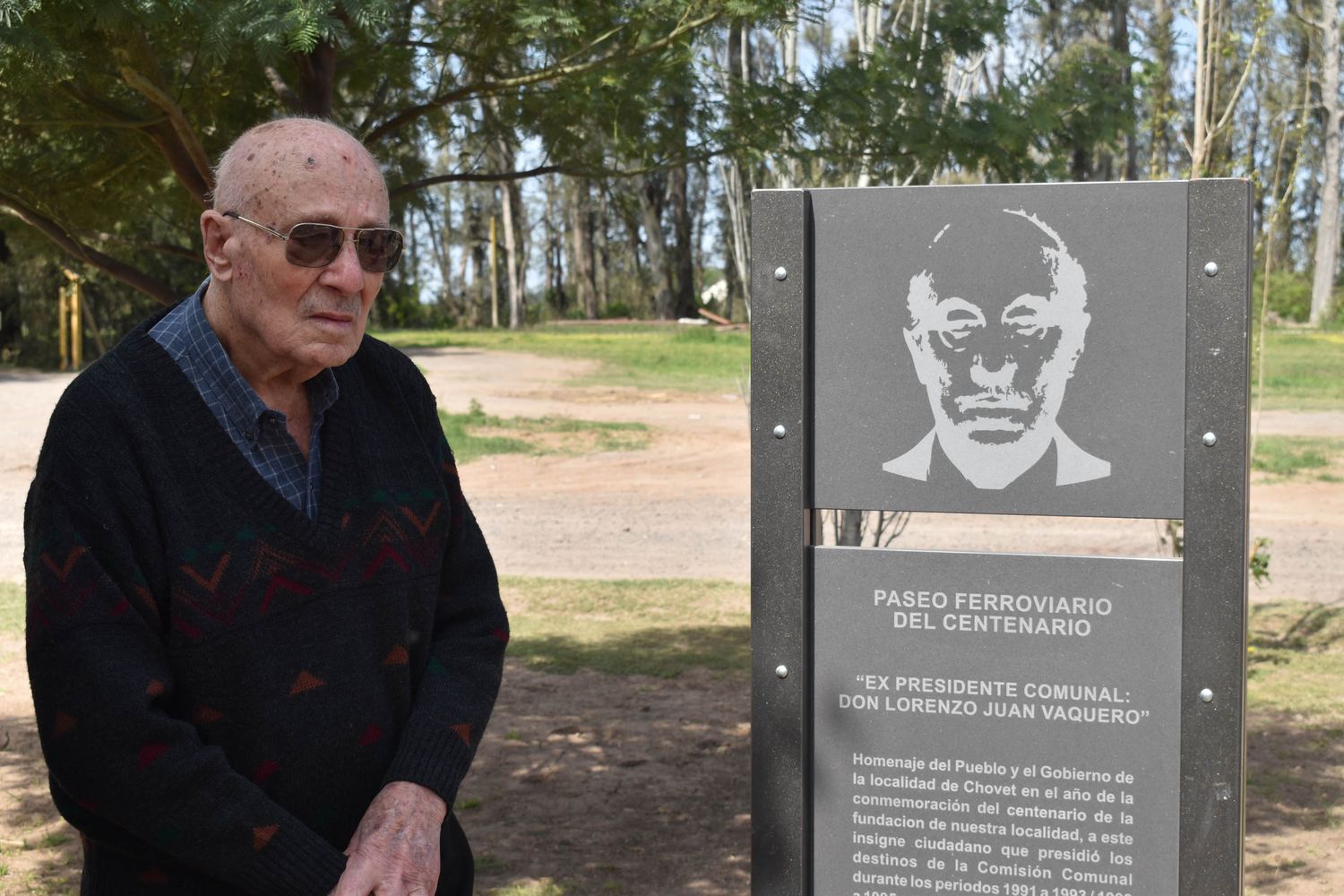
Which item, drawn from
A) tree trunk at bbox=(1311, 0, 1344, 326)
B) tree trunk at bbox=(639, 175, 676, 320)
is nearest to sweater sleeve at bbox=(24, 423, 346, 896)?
tree trunk at bbox=(1311, 0, 1344, 326)

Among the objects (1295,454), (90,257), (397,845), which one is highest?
(90,257)

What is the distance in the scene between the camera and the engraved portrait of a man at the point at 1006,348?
2.60m

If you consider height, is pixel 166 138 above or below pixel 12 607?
above

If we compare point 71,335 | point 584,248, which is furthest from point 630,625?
point 584,248

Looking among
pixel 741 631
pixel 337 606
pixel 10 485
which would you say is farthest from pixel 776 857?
pixel 10 485

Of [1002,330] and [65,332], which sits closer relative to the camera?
[1002,330]

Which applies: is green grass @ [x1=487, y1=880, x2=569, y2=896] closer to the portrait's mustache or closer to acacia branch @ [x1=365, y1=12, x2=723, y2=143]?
the portrait's mustache

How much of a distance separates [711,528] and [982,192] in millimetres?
8667

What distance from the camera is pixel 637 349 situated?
1046 inches

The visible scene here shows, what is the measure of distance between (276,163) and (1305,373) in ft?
69.5

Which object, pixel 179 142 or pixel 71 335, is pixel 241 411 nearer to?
pixel 179 142

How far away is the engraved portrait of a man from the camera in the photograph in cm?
260

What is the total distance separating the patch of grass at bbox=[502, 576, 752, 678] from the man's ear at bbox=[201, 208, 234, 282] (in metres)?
5.00

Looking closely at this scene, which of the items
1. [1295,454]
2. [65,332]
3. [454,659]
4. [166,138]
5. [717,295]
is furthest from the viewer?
[717,295]
